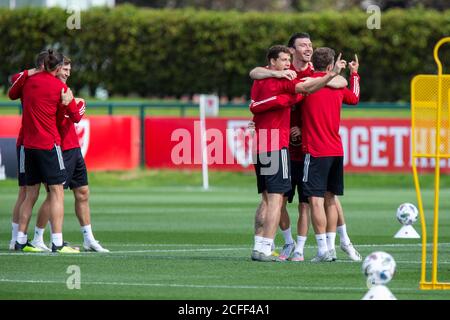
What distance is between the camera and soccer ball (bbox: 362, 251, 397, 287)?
10.4 metres

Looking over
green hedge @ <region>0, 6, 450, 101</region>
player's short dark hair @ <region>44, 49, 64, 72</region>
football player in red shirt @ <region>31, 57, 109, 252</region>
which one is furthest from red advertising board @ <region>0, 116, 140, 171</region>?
player's short dark hair @ <region>44, 49, 64, 72</region>

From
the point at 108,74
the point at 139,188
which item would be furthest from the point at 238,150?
the point at 108,74

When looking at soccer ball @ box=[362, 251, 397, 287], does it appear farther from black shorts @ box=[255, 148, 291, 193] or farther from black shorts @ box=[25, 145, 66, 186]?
black shorts @ box=[25, 145, 66, 186]

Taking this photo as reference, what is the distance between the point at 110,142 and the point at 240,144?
301 cm

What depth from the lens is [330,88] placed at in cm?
1420

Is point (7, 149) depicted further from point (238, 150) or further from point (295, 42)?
point (295, 42)

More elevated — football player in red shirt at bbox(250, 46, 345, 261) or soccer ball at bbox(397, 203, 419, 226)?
football player in red shirt at bbox(250, 46, 345, 261)

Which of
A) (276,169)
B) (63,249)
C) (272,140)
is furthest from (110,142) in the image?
(272,140)

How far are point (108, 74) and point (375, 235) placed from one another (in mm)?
22676

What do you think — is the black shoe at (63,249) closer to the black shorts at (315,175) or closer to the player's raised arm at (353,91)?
the black shorts at (315,175)

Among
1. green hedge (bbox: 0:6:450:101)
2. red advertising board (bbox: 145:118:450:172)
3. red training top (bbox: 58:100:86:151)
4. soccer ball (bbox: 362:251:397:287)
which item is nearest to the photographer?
soccer ball (bbox: 362:251:397:287)

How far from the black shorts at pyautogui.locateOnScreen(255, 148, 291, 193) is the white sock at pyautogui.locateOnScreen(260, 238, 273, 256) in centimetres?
52

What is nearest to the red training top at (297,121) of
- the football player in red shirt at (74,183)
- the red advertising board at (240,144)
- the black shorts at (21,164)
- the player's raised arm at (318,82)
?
the player's raised arm at (318,82)
